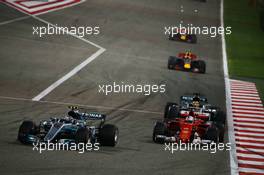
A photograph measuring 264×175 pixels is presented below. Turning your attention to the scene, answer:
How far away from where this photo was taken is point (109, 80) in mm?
34812

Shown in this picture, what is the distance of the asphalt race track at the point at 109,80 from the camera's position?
61.0 ft

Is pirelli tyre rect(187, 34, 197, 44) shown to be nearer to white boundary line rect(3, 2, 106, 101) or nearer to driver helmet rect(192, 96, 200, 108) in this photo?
white boundary line rect(3, 2, 106, 101)

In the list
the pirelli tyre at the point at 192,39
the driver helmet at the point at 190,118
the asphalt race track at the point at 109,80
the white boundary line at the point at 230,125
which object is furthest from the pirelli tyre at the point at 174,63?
the driver helmet at the point at 190,118

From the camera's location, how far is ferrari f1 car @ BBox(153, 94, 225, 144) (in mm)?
21703

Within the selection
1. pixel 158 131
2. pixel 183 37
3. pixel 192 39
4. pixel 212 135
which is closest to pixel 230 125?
pixel 212 135

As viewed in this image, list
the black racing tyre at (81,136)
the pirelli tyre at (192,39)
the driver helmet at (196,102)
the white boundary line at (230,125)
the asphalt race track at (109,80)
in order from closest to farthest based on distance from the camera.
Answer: the asphalt race track at (109,80) → the black racing tyre at (81,136) → the white boundary line at (230,125) → the driver helmet at (196,102) → the pirelli tyre at (192,39)

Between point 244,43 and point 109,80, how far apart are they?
81.6 ft

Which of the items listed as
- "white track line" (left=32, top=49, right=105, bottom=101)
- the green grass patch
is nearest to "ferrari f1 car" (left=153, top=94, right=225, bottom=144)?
"white track line" (left=32, top=49, right=105, bottom=101)

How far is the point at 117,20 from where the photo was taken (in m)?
61.2

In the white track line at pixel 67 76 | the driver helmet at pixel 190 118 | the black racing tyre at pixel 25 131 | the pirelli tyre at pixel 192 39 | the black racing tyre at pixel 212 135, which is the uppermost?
the pirelli tyre at pixel 192 39

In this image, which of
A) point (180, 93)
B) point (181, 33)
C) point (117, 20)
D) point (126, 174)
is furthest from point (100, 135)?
point (117, 20)

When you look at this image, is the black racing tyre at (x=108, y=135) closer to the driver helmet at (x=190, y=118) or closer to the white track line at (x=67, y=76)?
the driver helmet at (x=190, y=118)

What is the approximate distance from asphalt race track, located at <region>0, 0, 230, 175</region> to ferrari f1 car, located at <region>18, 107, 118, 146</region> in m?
0.34

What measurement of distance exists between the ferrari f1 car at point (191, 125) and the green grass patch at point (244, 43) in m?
10.8
